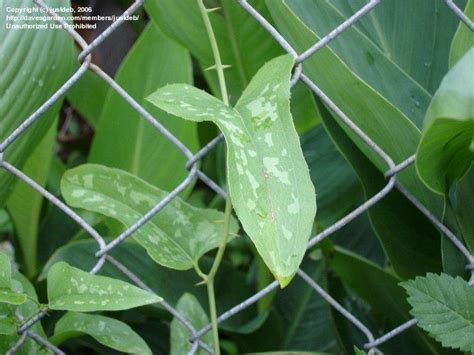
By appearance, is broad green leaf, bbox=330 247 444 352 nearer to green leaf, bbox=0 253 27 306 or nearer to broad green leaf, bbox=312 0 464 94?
broad green leaf, bbox=312 0 464 94

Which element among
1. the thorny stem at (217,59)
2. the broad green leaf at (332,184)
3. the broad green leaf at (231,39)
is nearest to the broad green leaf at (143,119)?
the broad green leaf at (231,39)

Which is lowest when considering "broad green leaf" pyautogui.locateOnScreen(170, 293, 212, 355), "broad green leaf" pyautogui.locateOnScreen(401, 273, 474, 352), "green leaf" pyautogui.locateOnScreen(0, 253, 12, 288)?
"broad green leaf" pyautogui.locateOnScreen(401, 273, 474, 352)

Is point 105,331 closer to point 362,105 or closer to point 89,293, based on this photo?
point 89,293

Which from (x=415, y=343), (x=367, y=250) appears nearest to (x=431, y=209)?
(x=415, y=343)

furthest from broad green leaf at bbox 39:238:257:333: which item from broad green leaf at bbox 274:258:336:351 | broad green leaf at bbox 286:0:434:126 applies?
broad green leaf at bbox 286:0:434:126

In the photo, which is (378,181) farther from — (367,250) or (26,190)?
(26,190)

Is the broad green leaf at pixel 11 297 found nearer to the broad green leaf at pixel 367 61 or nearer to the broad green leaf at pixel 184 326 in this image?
the broad green leaf at pixel 184 326

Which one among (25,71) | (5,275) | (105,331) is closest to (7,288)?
(5,275)
